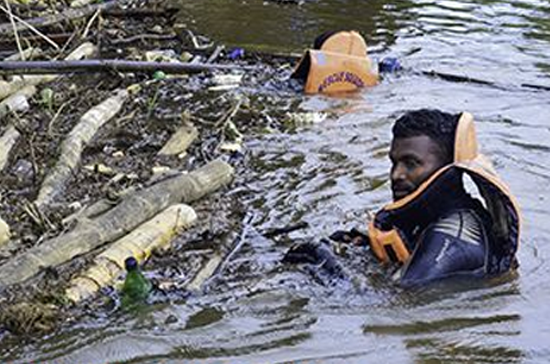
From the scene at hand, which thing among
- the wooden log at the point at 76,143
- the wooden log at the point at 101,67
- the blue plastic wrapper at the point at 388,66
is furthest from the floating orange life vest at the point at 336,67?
the wooden log at the point at 76,143

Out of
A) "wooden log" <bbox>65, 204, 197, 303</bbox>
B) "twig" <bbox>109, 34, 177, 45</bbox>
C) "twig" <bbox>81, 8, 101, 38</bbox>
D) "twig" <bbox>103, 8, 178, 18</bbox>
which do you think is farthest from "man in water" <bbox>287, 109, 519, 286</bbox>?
"twig" <bbox>103, 8, 178, 18</bbox>

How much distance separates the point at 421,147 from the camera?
18.4 feet

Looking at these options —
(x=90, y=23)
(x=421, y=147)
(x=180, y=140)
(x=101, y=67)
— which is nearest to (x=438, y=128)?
(x=421, y=147)

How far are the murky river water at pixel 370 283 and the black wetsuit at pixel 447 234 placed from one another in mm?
146

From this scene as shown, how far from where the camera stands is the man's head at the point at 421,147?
18.3ft

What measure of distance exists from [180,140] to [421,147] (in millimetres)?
4168

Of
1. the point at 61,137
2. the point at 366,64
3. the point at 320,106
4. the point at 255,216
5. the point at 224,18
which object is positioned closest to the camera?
the point at 255,216

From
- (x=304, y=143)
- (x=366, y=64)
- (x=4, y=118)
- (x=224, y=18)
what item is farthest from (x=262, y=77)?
(x=224, y=18)

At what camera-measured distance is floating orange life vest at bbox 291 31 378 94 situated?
11875mm

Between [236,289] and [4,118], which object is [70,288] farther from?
[4,118]

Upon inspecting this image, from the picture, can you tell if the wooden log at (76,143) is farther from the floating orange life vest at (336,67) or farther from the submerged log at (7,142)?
the floating orange life vest at (336,67)

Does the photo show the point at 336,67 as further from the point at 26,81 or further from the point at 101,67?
the point at 26,81

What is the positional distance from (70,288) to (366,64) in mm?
7178

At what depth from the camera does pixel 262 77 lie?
12695 mm
